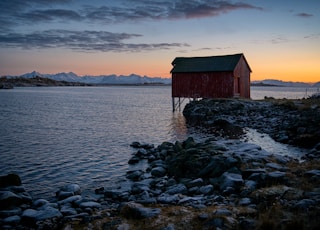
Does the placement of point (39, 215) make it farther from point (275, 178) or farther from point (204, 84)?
point (204, 84)

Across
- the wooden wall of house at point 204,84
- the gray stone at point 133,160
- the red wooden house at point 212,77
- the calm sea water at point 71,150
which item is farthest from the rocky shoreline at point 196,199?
the red wooden house at point 212,77

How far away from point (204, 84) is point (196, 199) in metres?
32.4

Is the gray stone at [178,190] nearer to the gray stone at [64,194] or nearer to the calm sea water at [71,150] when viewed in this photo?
the calm sea water at [71,150]

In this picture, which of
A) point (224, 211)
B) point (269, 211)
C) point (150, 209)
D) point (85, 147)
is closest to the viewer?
point (269, 211)

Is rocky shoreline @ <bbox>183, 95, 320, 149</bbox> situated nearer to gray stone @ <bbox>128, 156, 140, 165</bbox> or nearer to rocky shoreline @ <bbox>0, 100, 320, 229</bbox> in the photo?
rocky shoreline @ <bbox>0, 100, 320, 229</bbox>

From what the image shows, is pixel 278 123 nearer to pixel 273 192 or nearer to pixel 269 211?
pixel 273 192

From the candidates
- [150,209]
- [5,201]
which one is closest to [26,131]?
[5,201]

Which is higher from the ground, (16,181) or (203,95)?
(203,95)

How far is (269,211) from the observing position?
6590mm

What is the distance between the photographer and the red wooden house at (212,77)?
38281 millimetres

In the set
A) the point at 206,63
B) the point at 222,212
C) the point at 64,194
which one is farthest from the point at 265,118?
the point at 222,212

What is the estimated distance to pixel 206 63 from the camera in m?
40.5

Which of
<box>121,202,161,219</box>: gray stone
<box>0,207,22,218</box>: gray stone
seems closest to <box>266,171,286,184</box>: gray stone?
<box>121,202,161,219</box>: gray stone

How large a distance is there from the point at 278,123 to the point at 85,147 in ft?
48.9
